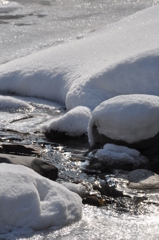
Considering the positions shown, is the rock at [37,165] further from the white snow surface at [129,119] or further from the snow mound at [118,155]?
the white snow surface at [129,119]

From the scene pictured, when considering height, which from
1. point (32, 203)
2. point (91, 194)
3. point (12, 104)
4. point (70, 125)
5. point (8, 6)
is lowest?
point (8, 6)

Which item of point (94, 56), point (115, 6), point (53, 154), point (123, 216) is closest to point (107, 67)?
point (94, 56)

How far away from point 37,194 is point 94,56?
462 centimetres

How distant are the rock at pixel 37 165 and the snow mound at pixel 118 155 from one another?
0.66 m

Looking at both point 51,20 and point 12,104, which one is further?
point 51,20

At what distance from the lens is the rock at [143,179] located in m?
4.34

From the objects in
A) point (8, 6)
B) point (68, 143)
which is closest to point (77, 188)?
point (68, 143)

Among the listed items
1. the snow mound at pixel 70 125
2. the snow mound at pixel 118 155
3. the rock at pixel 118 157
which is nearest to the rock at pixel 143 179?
the rock at pixel 118 157

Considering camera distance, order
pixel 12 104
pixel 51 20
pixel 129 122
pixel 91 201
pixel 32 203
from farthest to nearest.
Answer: pixel 51 20 < pixel 12 104 < pixel 129 122 < pixel 91 201 < pixel 32 203

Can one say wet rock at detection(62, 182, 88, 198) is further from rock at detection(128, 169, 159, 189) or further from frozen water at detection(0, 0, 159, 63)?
frozen water at detection(0, 0, 159, 63)

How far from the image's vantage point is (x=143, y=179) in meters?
4.46

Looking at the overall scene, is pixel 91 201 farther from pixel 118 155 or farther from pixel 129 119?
pixel 129 119

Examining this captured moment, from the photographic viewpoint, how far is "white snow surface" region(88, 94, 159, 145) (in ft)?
16.8

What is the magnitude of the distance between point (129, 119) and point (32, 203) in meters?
1.99
